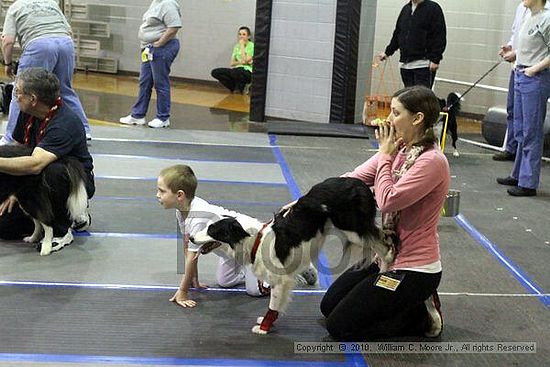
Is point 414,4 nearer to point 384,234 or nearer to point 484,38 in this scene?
point 484,38

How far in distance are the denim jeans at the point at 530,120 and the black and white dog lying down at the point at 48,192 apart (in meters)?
3.36

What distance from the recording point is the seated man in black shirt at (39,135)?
13.0 feet

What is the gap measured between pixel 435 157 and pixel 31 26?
14.2ft

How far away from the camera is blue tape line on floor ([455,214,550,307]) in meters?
3.85

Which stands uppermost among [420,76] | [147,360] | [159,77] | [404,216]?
[420,76]

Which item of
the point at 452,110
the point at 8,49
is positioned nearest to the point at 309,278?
the point at 452,110

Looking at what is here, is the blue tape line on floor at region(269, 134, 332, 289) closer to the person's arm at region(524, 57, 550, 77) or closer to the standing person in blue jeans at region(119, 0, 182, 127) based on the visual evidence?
the standing person in blue jeans at region(119, 0, 182, 127)

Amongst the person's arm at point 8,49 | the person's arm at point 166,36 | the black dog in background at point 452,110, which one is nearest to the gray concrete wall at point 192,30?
the person's arm at point 166,36

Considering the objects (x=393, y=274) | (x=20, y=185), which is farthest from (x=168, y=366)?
(x=20, y=185)

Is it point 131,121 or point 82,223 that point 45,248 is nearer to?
point 82,223

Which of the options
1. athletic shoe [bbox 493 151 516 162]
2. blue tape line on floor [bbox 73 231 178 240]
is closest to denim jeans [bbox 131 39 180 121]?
athletic shoe [bbox 493 151 516 162]

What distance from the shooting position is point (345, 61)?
8.48m

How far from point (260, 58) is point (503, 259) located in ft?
16.7

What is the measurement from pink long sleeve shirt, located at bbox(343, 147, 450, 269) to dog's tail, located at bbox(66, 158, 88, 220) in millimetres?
1738
